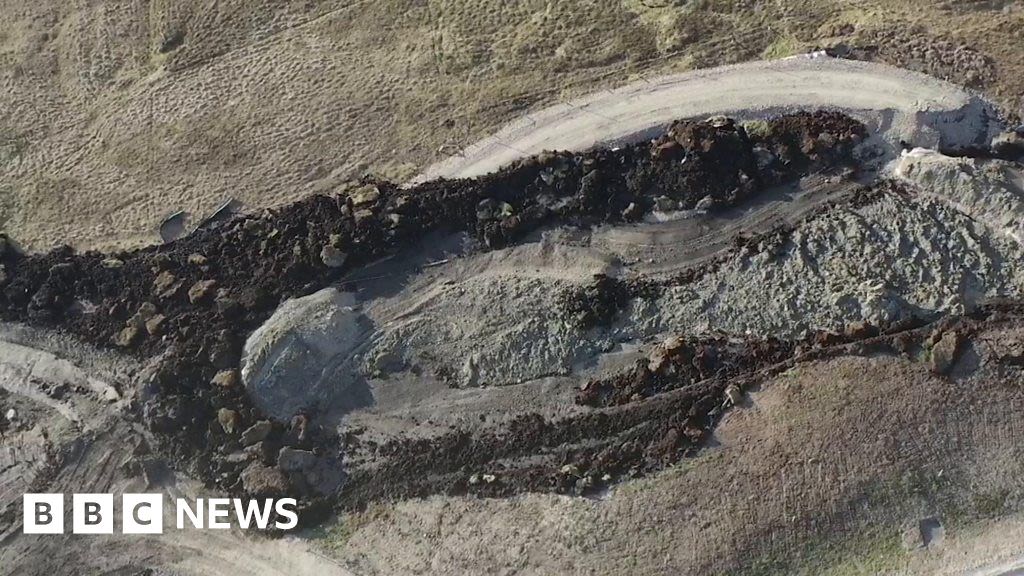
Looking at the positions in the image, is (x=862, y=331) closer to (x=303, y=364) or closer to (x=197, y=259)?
(x=303, y=364)

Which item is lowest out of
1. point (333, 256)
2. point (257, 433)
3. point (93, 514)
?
point (93, 514)

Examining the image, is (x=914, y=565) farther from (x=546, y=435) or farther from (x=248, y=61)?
(x=248, y=61)

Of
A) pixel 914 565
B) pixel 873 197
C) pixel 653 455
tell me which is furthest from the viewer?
pixel 873 197

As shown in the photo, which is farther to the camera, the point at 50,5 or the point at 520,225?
the point at 50,5

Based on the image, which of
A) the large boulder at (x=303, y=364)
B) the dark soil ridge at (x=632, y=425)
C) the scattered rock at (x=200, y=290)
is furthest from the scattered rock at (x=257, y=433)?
the scattered rock at (x=200, y=290)

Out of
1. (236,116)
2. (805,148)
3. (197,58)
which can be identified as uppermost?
(197,58)

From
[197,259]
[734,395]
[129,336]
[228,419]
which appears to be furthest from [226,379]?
[734,395]

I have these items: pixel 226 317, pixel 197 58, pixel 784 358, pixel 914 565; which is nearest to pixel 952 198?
pixel 784 358
